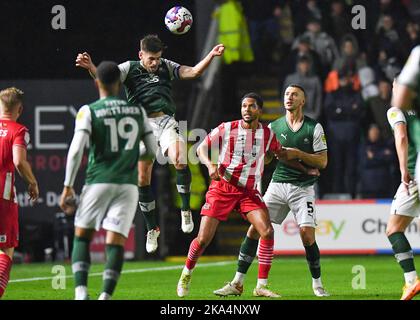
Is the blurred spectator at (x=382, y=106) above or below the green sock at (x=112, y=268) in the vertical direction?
above

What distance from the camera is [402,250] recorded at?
1302 centimetres

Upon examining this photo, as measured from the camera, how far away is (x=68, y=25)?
22375 millimetres

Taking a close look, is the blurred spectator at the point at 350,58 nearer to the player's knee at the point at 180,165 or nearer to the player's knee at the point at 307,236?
the player's knee at the point at 180,165

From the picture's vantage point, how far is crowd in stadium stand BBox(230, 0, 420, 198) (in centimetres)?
2194

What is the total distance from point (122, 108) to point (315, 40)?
12.9 metres

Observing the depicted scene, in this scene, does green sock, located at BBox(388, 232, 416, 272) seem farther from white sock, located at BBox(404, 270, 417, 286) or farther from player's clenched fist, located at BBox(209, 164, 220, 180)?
player's clenched fist, located at BBox(209, 164, 220, 180)

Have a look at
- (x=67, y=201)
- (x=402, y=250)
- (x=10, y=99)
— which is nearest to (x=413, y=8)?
(x=402, y=250)

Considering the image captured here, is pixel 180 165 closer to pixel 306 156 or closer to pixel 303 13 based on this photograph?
pixel 306 156

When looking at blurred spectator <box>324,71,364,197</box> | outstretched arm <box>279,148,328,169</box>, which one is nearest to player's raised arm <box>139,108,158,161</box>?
outstretched arm <box>279,148,328,169</box>

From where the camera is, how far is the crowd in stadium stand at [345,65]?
21.9m

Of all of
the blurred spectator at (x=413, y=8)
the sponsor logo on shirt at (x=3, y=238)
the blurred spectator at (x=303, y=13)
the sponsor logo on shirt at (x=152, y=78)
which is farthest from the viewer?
the blurred spectator at (x=413, y=8)

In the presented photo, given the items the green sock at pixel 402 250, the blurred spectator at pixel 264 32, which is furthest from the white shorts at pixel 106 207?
the blurred spectator at pixel 264 32

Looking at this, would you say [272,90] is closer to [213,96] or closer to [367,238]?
[213,96]

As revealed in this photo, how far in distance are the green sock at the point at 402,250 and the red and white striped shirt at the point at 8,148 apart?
4.35m
